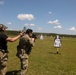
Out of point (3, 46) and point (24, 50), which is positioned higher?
point (3, 46)

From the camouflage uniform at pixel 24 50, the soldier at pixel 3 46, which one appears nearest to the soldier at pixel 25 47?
the camouflage uniform at pixel 24 50

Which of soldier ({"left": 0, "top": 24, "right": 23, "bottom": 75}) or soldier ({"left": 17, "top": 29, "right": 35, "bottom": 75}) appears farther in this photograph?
soldier ({"left": 17, "top": 29, "right": 35, "bottom": 75})

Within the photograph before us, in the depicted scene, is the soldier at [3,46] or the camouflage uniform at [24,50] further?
the camouflage uniform at [24,50]

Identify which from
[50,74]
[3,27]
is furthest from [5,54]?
[50,74]

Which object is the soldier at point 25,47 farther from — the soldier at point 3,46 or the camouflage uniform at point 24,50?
A: the soldier at point 3,46

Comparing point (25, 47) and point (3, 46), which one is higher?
point (3, 46)

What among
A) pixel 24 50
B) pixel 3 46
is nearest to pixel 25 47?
pixel 24 50

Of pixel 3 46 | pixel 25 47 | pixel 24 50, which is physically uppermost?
pixel 3 46

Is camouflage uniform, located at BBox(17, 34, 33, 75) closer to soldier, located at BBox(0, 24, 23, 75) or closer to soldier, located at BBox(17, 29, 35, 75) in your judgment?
soldier, located at BBox(17, 29, 35, 75)

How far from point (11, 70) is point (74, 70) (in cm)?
383

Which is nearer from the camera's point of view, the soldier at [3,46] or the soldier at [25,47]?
the soldier at [3,46]

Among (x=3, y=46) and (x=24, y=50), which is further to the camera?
(x=24, y=50)

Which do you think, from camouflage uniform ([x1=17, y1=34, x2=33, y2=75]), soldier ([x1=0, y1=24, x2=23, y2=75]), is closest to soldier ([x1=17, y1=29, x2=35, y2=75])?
camouflage uniform ([x1=17, y1=34, x2=33, y2=75])

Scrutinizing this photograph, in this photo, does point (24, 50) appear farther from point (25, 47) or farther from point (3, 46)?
point (3, 46)
